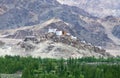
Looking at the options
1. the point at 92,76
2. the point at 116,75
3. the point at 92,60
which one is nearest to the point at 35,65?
the point at 92,76

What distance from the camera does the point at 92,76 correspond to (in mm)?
130000

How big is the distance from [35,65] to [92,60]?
55.3 metres

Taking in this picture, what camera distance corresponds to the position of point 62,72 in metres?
137

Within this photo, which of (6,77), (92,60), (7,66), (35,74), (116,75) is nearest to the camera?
(116,75)

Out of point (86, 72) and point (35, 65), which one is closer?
point (86, 72)

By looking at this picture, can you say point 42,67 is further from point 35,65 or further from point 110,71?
point 110,71

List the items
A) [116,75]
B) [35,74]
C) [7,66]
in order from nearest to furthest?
[116,75] < [35,74] < [7,66]

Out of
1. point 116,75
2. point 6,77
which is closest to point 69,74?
point 116,75

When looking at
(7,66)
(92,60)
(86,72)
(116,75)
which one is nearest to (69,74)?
(86,72)

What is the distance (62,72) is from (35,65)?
13198 mm

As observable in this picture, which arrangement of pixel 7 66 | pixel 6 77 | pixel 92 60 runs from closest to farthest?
1. pixel 6 77
2. pixel 7 66
3. pixel 92 60

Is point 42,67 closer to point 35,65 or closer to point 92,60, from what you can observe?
point 35,65

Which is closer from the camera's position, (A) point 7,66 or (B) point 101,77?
(B) point 101,77

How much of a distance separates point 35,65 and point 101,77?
27028 mm
